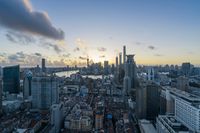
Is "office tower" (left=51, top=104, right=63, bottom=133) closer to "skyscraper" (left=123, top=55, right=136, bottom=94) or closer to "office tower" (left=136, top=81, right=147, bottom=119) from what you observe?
"office tower" (left=136, top=81, right=147, bottom=119)

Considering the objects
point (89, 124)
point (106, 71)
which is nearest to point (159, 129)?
point (89, 124)

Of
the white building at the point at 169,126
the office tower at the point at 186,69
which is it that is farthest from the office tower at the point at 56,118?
the office tower at the point at 186,69

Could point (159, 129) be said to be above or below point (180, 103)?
below

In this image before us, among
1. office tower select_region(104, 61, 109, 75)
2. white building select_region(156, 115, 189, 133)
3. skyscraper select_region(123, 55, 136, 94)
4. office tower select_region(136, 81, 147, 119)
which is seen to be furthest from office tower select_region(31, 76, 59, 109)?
office tower select_region(104, 61, 109, 75)

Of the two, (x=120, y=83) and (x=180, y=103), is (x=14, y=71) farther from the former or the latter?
(x=180, y=103)

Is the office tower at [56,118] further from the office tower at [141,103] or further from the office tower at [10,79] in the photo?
the office tower at [10,79]

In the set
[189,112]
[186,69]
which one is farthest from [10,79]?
[186,69]
